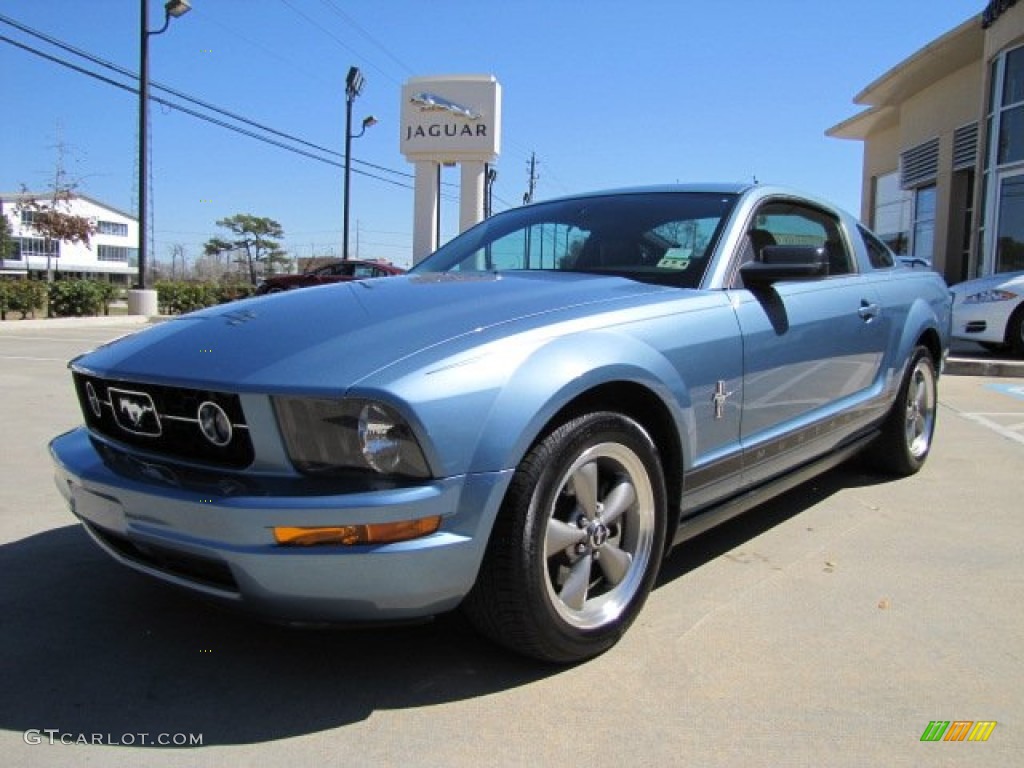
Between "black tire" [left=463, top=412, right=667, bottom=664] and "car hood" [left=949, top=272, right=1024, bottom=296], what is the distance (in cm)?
956

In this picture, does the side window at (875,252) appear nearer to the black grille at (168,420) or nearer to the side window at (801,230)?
the side window at (801,230)

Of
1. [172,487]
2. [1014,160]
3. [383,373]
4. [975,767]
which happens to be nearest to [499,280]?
[383,373]

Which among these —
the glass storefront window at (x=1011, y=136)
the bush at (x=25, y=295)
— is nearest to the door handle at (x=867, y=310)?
the glass storefront window at (x=1011, y=136)

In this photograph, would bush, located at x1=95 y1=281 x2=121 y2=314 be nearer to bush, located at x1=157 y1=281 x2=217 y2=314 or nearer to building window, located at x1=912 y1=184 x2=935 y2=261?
bush, located at x1=157 y1=281 x2=217 y2=314

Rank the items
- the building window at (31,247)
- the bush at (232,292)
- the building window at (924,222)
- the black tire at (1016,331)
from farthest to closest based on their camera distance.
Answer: the building window at (31,247) < the bush at (232,292) < the building window at (924,222) < the black tire at (1016,331)

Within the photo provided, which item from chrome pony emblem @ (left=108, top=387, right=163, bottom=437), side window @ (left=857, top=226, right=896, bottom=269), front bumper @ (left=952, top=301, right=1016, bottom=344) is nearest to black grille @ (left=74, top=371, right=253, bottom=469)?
chrome pony emblem @ (left=108, top=387, right=163, bottom=437)

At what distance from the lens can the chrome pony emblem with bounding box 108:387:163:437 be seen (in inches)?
90.8

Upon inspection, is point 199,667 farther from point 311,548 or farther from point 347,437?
point 347,437

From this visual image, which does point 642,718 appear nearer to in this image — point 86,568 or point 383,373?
point 383,373

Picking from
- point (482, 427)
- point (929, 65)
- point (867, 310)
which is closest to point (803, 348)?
point (867, 310)

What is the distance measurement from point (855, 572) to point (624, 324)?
1543mm

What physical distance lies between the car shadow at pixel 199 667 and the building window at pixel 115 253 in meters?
108

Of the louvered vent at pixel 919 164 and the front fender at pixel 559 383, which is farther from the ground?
the louvered vent at pixel 919 164
